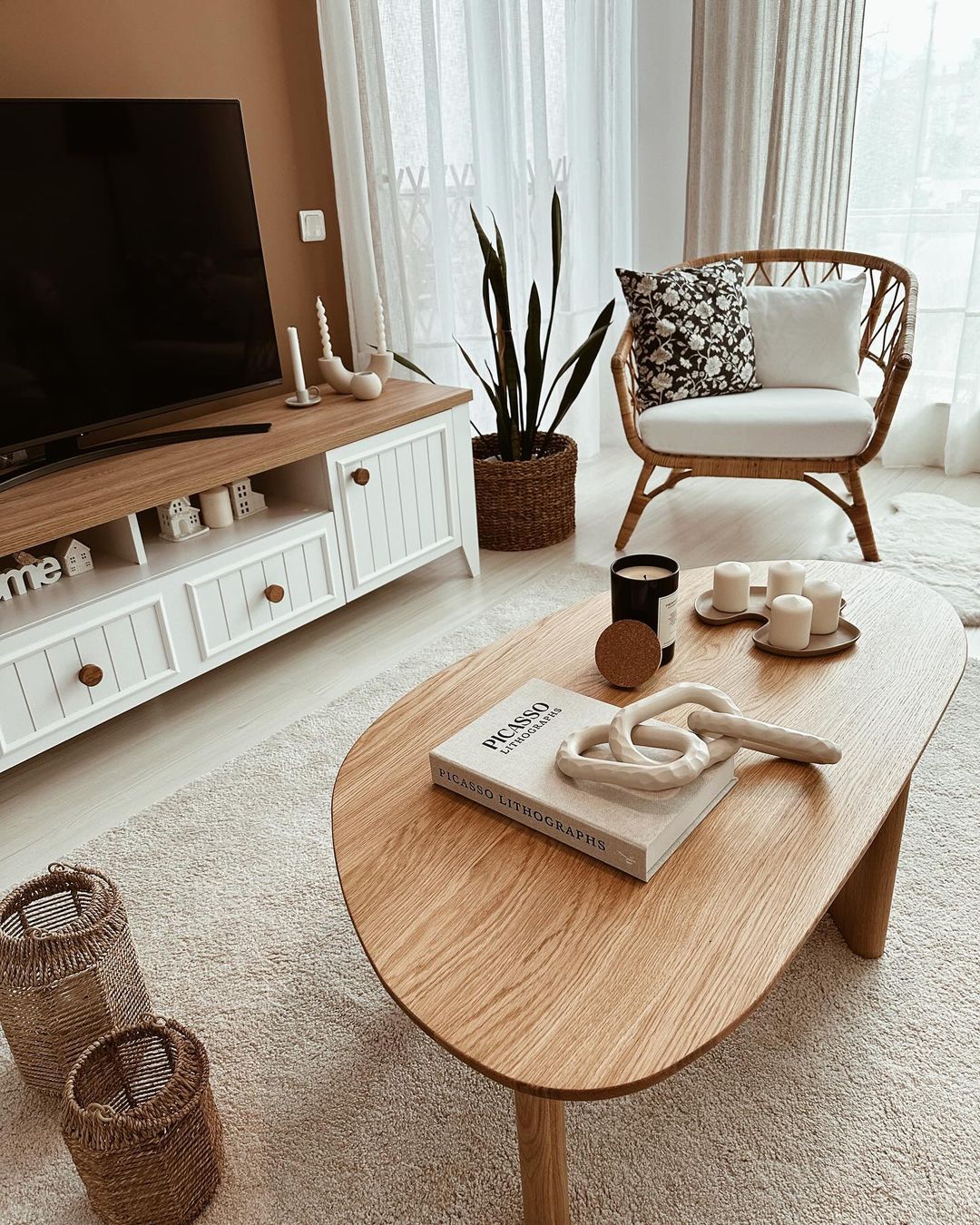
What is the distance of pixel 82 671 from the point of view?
2031 mm

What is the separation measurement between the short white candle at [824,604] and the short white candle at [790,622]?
2 centimetres

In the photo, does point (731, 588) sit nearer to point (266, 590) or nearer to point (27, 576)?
point (266, 590)

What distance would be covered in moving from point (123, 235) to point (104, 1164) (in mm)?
1972

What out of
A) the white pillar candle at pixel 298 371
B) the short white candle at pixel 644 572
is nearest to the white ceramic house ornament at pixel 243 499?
the white pillar candle at pixel 298 371

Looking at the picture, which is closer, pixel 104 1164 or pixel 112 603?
pixel 104 1164

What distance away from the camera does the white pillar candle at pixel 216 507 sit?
240 cm

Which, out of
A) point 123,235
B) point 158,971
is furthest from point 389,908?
point 123,235

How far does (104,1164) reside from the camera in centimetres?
109

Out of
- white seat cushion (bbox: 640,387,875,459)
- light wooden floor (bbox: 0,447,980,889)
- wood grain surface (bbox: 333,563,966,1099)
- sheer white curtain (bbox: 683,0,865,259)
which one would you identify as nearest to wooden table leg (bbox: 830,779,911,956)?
wood grain surface (bbox: 333,563,966,1099)

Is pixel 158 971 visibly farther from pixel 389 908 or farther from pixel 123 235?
pixel 123 235

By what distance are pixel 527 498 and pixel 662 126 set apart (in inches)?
72.7

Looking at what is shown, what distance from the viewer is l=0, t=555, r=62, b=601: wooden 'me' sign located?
2047 millimetres

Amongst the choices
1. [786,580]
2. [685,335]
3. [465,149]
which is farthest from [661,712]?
[465,149]

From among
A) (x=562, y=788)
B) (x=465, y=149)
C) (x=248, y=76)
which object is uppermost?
(x=248, y=76)
